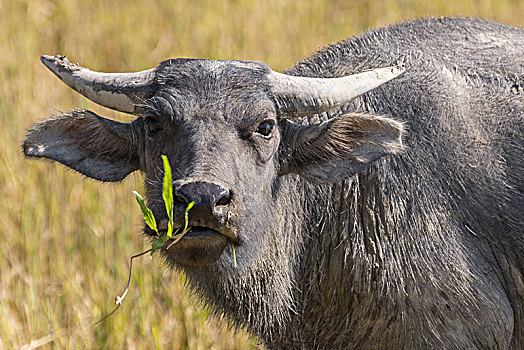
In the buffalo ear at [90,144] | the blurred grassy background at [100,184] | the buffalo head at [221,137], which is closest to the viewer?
the buffalo head at [221,137]

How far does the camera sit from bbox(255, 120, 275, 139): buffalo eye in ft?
12.2

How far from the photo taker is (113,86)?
12.6ft

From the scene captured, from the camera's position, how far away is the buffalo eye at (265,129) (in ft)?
12.2

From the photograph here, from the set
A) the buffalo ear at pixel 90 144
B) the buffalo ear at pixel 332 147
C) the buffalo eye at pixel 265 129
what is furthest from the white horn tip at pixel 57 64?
the buffalo ear at pixel 332 147

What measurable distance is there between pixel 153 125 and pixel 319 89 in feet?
2.81

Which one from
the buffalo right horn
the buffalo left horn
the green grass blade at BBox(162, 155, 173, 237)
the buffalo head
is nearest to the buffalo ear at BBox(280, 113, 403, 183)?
the buffalo head

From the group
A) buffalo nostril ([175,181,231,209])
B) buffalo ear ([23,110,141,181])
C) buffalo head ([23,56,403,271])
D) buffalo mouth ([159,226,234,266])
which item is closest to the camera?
buffalo nostril ([175,181,231,209])

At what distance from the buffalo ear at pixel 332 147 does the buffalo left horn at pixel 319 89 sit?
0.15 m

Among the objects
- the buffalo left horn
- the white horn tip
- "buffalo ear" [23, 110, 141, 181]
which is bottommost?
"buffalo ear" [23, 110, 141, 181]

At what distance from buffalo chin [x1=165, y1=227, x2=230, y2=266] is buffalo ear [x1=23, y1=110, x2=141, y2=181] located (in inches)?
35.9

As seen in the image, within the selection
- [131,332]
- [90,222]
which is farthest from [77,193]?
[131,332]

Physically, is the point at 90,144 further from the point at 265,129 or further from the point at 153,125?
the point at 265,129

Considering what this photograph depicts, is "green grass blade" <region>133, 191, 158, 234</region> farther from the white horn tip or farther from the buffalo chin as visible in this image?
the white horn tip

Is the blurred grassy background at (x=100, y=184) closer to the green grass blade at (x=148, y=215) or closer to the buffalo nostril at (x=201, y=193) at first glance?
the green grass blade at (x=148, y=215)
